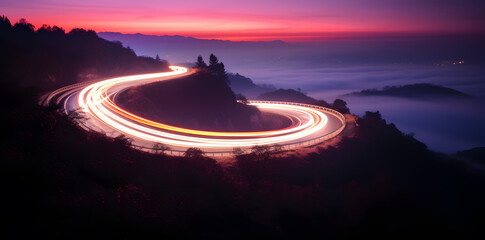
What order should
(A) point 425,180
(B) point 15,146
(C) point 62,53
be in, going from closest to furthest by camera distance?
(B) point 15,146 → (A) point 425,180 → (C) point 62,53

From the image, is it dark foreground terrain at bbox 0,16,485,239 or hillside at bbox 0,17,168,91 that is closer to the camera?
dark foreground terrain at bbox 0,16,485,239

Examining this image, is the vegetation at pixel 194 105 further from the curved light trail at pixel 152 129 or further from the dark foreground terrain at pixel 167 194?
the dark foreground terrain at pixel 167 194

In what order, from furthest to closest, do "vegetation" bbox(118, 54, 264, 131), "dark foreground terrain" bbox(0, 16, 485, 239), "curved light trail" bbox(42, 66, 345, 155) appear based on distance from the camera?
1. "vegetation" bbox(118, 54, 264, 131)
2. "curved light trail" bbox(42, 66, 345, 155)
3. "dark foreground terrain" bbox(0, 16, 485, 239)

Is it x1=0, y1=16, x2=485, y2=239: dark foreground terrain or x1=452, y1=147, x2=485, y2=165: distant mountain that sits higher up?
x1=0, y1=16, x2=485, y2=239: dark foreground terrain

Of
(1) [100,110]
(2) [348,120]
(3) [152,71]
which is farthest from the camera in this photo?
(3) [152,71]

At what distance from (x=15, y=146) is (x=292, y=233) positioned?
15257mm

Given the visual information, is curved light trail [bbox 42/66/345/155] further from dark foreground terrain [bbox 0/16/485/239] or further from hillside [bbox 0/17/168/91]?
hillside [bbox 0/17/168/91]

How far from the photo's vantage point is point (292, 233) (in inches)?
569

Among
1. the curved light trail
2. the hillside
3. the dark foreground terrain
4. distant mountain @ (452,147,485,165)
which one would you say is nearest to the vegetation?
the curved light trail

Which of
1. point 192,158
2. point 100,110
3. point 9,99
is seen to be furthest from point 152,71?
point 192,158

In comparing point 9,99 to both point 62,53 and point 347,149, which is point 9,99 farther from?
point 62,53

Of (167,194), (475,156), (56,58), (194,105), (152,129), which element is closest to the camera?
(167,194)

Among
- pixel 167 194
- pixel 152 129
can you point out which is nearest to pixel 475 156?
pixel 152 129

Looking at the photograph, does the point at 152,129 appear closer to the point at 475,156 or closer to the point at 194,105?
the point at 194,105
